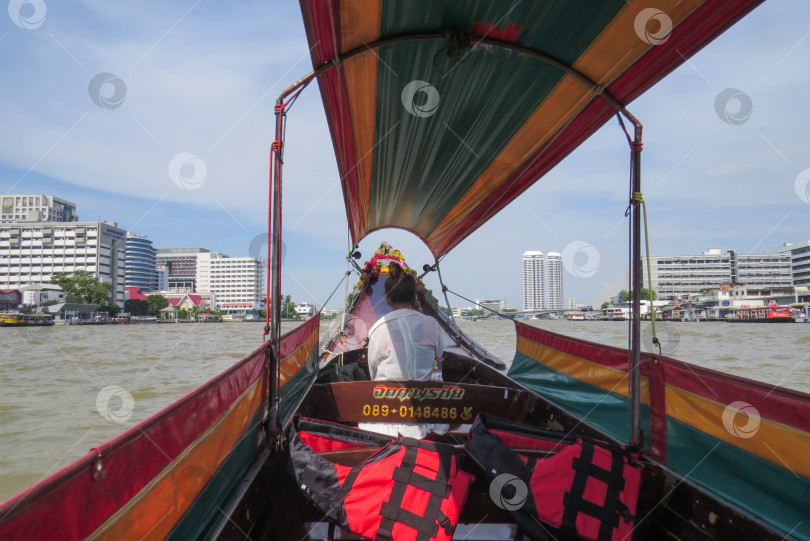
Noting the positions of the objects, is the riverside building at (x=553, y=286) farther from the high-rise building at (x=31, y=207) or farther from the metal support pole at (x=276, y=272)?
the high-rise building at (x=31, y=207)

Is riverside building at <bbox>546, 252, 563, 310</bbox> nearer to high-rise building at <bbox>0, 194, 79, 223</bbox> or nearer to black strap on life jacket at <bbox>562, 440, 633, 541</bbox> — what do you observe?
black strap on life jacket at <bbox>562, 440, 633, 541</bbox>

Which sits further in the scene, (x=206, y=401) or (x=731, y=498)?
(x=731, y=498)

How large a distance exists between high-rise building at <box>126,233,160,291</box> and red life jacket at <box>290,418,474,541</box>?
119 meters

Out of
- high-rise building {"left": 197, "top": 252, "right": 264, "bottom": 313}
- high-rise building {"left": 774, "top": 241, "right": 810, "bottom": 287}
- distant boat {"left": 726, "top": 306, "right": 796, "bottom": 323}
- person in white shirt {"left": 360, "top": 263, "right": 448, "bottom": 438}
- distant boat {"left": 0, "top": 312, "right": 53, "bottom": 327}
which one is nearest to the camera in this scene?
person in white shirt {"left": 360, "top": 263, "right": 448, "bottom": 438}

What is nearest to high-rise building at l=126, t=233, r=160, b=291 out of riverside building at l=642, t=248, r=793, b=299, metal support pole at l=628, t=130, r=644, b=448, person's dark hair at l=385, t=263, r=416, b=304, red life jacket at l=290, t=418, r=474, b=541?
riverside building at l=642, t=248, r=793, b=299

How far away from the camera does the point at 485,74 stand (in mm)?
2729

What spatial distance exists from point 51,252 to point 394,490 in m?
102

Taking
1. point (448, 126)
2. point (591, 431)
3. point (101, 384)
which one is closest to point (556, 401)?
point (591, 431)

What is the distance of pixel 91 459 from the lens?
0.93 metres

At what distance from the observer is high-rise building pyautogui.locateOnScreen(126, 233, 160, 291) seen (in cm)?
10356

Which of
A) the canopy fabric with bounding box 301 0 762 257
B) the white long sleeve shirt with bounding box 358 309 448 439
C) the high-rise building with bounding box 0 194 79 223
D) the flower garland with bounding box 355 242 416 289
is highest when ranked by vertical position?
the high-rise building with bounding box 0 194 79 223

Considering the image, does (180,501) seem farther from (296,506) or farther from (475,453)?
(475,453)

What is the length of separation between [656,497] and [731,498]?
320 mm

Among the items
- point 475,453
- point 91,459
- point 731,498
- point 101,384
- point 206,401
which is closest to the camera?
point 91,459
